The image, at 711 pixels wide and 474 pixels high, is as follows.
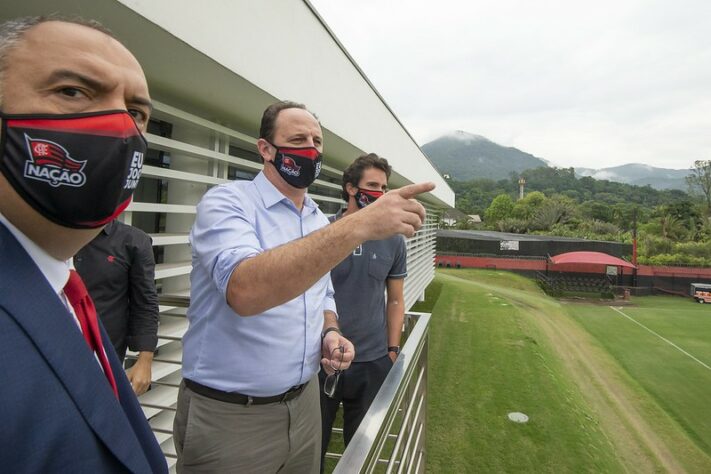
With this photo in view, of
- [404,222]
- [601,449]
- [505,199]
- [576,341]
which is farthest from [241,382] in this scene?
[505,199]

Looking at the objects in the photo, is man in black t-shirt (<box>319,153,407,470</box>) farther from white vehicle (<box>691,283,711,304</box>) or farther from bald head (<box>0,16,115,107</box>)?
white vehicle (<box>691,283,711,304</box>)

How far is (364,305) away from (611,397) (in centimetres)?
→ 892

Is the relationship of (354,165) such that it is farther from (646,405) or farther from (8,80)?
(646,405)

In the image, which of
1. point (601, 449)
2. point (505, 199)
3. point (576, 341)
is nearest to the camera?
point (601, 449)

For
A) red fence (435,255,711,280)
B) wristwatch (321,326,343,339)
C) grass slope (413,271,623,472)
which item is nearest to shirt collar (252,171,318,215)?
wristwatch (321,326,343,339)

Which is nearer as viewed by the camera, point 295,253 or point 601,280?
point 295,253

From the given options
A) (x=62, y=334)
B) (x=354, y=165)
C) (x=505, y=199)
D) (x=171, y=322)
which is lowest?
(x=171, y=322)

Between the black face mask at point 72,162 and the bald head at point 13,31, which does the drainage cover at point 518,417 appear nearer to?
the black face mask at point 72,162

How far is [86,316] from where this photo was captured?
2.67 ft

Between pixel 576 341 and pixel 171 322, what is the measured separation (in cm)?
1374

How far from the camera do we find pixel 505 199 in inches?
2724

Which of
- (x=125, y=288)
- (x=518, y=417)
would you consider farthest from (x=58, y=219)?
(x=518, y=417)

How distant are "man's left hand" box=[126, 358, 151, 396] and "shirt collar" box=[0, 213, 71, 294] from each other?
181cm

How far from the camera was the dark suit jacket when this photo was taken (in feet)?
1.67
